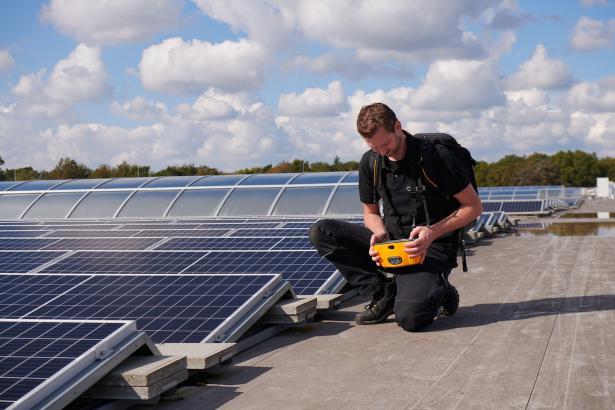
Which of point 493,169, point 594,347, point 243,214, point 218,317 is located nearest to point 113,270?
point 218,317

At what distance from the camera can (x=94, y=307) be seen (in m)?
6.65

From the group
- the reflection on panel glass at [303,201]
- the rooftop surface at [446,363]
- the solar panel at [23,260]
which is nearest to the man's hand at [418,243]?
the rooftop surface at [446,363]

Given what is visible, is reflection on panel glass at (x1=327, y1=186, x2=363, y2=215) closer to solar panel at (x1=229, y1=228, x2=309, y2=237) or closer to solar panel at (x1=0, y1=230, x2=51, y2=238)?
solar panel at (x1=229, y1=228, x2=309, y2=237)

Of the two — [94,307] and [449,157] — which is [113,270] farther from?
[449,157]

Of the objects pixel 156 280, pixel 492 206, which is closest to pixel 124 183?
pixel 156 280

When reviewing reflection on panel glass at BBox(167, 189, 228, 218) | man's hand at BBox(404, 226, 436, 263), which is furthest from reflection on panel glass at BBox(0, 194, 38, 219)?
man's hand at BBox(404, 226, 436, 263)

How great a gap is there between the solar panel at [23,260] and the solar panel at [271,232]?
395 cm

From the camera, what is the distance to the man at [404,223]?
6504 millimetres

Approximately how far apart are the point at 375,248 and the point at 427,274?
69 cm

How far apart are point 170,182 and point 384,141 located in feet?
67.9

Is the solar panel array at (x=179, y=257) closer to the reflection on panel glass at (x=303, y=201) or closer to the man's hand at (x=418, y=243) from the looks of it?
the man's hand at (x=418, y=243)

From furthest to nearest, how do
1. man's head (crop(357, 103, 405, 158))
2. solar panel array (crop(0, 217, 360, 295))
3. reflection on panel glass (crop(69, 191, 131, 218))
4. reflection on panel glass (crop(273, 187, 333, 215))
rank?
reflection on panel glass (crop(69, 191, 131, 218)) → reflection on panel glass (crop(273, 187, 333, 215)) → solar panel array (crop(0, 217, 360, 295)) → man's head (crop(357, 103, 405, 158))

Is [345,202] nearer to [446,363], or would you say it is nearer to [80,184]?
[80,184]

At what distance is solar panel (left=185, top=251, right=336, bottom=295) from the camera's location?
8523 millimetres
